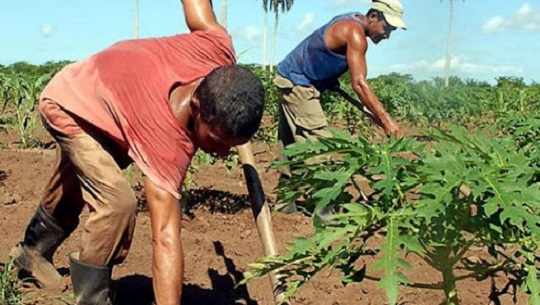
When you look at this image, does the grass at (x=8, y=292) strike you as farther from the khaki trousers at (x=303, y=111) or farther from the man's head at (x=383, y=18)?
the man's head at (x=383, y=18)

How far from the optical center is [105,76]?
3.24m

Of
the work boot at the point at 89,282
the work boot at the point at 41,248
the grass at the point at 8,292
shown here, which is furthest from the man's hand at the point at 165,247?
the work boot at the point at 41,248

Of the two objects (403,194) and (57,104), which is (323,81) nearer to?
(57,104)

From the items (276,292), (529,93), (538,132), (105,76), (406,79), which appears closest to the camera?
(105,76)

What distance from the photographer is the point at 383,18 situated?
18.9 feet

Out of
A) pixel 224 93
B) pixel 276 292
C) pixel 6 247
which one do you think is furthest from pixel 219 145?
pixel 6 247

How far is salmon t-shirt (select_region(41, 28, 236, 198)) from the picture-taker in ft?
9.81

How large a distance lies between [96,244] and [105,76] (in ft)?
2.05

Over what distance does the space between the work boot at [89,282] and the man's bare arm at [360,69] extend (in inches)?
107

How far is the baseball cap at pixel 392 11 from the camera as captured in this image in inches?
225

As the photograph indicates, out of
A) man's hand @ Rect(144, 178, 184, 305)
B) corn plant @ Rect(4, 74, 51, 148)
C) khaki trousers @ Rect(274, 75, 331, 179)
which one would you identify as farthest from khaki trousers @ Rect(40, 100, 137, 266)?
corn plant @ Rect(4, 74, 51, 148)

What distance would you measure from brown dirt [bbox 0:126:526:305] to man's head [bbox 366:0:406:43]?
140cm

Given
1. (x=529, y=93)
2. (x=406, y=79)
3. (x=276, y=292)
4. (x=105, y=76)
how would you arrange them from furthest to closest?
(x=406, y=79), (x=529, y=93), (x=276, y=292), (x=105, y=76)

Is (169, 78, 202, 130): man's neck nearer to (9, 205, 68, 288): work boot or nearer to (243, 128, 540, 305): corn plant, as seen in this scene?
(243, 128, 540, 305): corn plant
